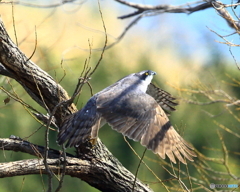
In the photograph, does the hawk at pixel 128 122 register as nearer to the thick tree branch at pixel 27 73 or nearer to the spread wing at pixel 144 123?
the spread wing at pixel 144 123

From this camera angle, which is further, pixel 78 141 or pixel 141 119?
pixel 141 119

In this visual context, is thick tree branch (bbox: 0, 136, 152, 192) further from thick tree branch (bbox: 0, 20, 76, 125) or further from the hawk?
thick tree branch (bbox: 0, 20, 76, 125)

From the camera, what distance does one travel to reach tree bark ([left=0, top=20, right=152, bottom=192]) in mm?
3191

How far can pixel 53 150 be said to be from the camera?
3303mm

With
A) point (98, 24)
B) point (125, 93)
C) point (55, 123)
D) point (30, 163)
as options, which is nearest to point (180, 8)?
point (125, 93)

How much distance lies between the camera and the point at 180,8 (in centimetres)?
491

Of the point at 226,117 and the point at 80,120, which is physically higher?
the point at 80,120

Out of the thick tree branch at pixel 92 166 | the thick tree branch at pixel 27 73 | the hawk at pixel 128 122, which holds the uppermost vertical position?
the thick tree branch at pixel 27 73

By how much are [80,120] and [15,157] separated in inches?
188

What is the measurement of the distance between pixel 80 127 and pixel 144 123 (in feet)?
1.87

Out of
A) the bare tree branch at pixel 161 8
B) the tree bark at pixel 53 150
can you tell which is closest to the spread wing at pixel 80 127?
the tree bark at pixel 53 150

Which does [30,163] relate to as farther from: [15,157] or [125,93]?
[15,157]

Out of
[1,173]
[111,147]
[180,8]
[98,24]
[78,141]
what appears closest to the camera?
[1,173]

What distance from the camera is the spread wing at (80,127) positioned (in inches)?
125
